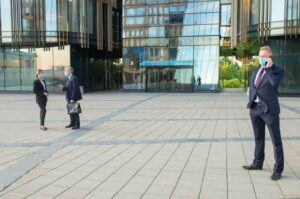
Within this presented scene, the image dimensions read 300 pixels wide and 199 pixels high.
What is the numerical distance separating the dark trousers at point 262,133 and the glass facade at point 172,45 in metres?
26.5

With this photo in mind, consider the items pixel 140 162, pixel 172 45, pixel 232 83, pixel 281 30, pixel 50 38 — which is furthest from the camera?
pixel 232 83

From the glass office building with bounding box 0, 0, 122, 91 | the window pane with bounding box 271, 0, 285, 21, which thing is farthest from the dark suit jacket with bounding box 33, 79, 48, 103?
the glass office building with bounding box 0, 0, 122, 91

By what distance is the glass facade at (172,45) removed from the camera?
32594 mm

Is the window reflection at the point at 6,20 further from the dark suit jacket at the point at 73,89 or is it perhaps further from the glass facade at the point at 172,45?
the dark suit jacket at the point at 73,89

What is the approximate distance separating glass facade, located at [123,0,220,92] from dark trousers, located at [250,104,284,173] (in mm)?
26540

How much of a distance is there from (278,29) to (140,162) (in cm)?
2172

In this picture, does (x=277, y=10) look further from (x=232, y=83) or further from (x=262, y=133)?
(x=262, y=133)

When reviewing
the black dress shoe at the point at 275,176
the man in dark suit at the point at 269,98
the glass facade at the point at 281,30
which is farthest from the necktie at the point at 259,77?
the glass facade at the point at 281,30

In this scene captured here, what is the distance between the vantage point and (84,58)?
112ft

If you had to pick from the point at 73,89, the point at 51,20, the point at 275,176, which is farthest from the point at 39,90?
the point at 51,20

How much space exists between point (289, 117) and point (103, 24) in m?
25.2

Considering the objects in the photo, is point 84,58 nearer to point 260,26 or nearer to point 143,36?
point 143,36

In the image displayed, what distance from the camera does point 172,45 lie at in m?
33.3

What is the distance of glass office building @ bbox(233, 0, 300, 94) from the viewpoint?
24969mm
